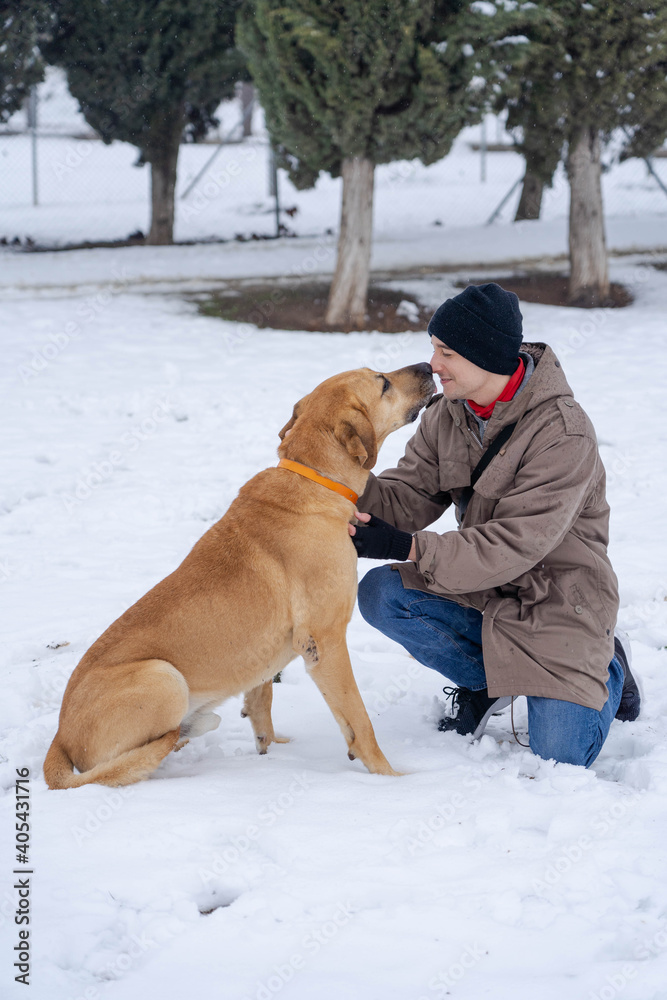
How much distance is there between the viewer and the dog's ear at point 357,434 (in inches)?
126

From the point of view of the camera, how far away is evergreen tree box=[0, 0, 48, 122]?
448 inches

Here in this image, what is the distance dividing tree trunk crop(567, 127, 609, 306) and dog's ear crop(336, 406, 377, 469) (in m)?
8.61

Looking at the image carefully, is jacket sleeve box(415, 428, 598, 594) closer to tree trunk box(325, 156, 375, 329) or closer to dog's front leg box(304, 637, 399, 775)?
dog's front leg box(304, 637, 399, 775)

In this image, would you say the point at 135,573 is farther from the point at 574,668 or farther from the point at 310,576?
the point at 574,668

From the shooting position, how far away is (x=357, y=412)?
3.24 m

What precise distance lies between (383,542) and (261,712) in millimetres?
867

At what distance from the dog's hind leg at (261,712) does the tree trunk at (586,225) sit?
30.0 ft

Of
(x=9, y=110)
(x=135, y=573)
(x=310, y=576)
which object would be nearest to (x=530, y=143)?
(x=9, y=110)

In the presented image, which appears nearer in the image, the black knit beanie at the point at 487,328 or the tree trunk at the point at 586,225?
the black knit beanie at the point at 487,328
